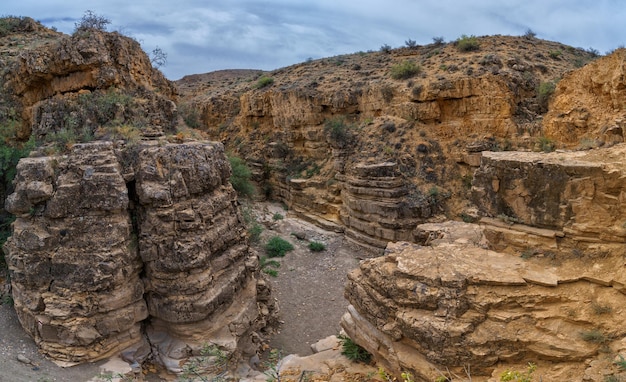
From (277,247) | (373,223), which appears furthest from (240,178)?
(373,223)

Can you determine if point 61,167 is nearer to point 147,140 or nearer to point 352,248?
point 147,140

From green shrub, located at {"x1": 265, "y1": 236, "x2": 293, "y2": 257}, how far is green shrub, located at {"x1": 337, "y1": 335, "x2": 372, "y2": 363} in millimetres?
8573

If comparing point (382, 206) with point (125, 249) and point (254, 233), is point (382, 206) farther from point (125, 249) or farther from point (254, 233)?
point (125, 249)

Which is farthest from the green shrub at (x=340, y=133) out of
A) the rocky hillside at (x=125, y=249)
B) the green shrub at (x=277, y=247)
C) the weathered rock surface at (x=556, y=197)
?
the weathered rock surface at (x=556, y=197)

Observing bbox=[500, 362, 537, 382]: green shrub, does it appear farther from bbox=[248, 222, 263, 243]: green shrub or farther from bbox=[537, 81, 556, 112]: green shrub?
bbox=[537, 81, 556, 112]: green shrub

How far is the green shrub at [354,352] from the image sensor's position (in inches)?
267

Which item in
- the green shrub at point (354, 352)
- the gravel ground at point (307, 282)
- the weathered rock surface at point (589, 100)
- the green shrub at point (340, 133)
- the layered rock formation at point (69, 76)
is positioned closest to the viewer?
the green shrub at point (354, 352)

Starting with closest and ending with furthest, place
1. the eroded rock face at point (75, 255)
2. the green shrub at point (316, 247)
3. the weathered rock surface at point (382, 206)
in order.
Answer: the eroded rock face at point (75, 255) → the weathered rock surface at point (382, 206) → the green shrub at point (316, 247)

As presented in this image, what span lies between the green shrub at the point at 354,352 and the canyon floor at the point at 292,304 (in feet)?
9.80

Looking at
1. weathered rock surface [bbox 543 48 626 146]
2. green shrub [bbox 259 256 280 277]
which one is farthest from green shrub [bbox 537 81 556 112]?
green shrub [bbox 259 256 280 277]

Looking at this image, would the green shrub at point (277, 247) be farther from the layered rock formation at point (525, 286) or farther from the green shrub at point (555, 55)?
the green shrub at point (555, 55)

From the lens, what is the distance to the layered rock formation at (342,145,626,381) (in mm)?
4707

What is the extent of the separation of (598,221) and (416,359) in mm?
2781

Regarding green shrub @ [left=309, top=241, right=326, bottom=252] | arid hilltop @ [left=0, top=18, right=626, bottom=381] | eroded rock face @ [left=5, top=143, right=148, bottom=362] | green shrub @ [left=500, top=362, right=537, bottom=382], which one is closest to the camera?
green shrub @ [left=500, top=362, right=537, bottom=382]
